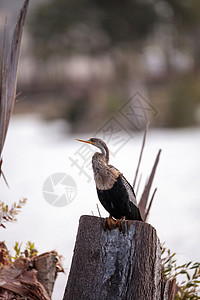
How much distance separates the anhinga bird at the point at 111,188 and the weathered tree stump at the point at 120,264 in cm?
4

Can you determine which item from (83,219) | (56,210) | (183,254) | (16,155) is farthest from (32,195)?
(16,155)

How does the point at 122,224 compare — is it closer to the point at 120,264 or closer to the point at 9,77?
the point at 120,264

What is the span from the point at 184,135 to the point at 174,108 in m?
0.97

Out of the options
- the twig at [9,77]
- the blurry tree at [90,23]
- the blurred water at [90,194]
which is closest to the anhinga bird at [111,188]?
the twig at [9,77]

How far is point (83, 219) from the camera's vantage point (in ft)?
3.73

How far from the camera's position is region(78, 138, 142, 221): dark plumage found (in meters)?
1.07

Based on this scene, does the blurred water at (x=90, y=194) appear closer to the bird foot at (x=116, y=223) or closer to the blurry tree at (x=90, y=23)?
the bird foot at (x=116, y=223)

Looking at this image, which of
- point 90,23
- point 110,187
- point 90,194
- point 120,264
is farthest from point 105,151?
point 90,23

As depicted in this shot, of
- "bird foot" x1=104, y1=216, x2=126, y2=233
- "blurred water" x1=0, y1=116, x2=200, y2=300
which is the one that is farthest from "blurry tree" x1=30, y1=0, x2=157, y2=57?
"bird foot" x1=104, y1=216, x2=126, y2=233

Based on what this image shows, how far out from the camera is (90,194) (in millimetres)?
2057

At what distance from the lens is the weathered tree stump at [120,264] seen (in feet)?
3.58

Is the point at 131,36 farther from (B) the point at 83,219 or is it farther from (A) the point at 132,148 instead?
(B) the point at 83,219

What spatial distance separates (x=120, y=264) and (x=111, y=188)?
0.62 feet

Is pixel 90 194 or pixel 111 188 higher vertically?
pixel 90 194
